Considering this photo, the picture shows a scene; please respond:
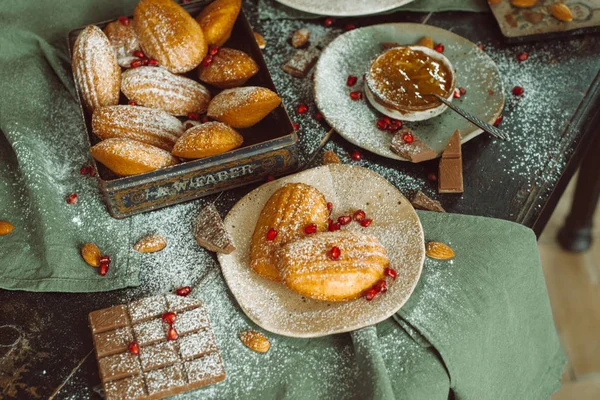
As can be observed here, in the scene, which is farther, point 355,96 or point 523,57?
point 523,57

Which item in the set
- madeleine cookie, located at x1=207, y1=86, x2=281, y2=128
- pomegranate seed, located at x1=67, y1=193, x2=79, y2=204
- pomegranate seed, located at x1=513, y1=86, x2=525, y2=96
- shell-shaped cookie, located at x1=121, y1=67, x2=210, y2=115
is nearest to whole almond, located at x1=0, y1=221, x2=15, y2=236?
pomegranate seed, located at x1=67, y1=193, x2=79, y2=204

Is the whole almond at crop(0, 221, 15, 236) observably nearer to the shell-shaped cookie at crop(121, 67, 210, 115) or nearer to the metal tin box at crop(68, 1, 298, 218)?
the metal tin box at crop(68, 1, 298, 218)

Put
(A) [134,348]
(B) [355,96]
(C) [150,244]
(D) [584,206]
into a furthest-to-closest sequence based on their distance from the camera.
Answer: (D) [584,206]
(B) [355,96]
(C) [150,244]
(A) [134,348]

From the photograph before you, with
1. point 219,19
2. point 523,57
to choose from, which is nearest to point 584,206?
point 523,57

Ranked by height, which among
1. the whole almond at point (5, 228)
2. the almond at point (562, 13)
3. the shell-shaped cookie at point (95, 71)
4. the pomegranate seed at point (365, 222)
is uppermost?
the shell-shaped cookie at point (95, 71)

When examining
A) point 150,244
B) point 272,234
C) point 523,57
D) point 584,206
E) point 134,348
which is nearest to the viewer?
point 134,348

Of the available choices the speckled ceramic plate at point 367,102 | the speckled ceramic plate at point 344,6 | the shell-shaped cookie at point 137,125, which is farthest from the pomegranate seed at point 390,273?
the speckled ceramic plate at point 344,6

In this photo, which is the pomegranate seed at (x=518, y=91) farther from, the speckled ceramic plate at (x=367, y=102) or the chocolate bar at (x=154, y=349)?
the chocolate bar at (x=154, y=349)

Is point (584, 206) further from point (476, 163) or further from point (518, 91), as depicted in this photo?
point (476, 163)
